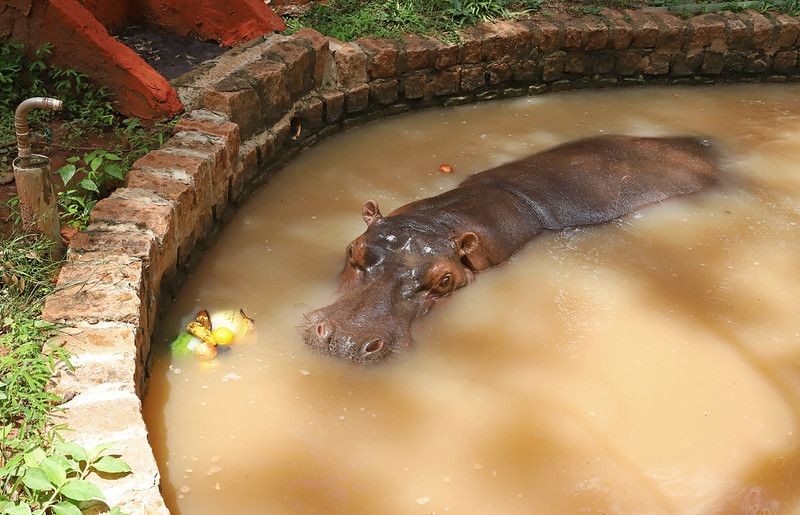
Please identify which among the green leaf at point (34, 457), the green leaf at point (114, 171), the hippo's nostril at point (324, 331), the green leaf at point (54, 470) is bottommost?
the hippo's nostril at point (324, 331)

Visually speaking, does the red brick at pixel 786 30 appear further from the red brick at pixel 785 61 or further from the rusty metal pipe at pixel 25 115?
the rusty metal pipe at pixel 25 115

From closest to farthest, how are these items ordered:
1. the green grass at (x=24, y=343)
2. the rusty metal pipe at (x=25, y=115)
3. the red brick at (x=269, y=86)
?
1. the green grass at (x=24, y=343)
2. the rusty metal pipe at (x=25, y=115)
3. the red brick at (x=269, y=86)

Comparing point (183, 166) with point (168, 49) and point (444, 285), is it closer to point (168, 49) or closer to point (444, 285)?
point (444, 285)

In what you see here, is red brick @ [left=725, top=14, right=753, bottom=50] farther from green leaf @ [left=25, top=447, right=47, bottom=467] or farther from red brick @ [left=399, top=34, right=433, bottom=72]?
green leaf @ [left=25, top=447, right=47, bottom=467]

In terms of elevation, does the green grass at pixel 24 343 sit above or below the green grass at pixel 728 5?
below

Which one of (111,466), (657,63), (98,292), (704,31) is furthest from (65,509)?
(704,31)

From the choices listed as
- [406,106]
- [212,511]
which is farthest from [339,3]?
[212,511]

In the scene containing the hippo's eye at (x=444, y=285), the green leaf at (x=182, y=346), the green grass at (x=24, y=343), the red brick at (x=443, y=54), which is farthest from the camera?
the red brick at (x=443, y=54)

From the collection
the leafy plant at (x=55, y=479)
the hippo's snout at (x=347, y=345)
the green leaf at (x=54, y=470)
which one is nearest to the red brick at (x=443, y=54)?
the hippo's snout at (x=347, y=345)
